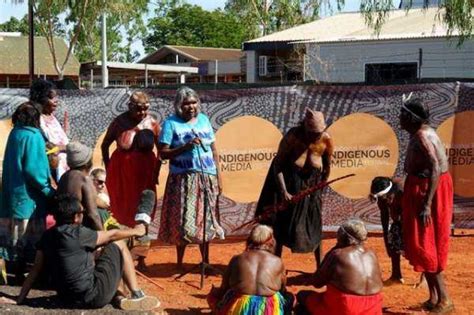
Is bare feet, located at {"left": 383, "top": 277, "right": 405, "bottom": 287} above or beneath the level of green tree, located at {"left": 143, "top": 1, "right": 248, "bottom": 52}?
beneath

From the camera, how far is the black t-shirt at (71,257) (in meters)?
5.48

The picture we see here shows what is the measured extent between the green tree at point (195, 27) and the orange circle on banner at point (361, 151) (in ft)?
190

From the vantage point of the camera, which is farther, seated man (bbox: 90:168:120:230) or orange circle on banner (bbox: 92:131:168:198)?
orange circle on banner (bbox: 92:131:168:198)

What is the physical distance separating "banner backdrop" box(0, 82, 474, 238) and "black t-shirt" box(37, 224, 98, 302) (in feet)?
12.6

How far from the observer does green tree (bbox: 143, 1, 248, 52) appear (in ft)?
223

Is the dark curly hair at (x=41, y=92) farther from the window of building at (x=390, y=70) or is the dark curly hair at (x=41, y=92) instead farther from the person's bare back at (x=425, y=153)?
the window of building at (x=390, y=70)

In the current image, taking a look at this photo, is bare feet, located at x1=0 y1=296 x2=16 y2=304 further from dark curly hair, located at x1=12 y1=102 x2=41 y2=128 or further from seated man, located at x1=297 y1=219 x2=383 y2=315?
seated man, located at x1=297 y1=219 x2=383 y2=315

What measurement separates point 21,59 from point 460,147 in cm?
2837

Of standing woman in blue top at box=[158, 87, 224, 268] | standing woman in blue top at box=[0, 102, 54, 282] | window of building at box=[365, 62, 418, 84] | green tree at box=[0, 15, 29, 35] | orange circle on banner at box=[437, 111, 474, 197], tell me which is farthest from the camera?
green tree at box=[0, 15, 29, 35]

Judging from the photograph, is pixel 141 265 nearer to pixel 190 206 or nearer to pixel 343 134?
pixel 190 206

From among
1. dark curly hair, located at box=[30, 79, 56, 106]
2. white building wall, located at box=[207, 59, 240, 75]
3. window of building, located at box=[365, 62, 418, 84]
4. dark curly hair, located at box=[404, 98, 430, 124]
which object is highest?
white building wall, located at box=[207, 59, 240, 75]

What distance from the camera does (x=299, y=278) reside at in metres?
7.57

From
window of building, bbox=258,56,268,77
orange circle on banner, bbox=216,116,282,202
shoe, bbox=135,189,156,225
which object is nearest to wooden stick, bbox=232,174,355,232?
shoe, bbox=135,189,156,225

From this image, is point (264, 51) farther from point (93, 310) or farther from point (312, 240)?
point (93, 310)
